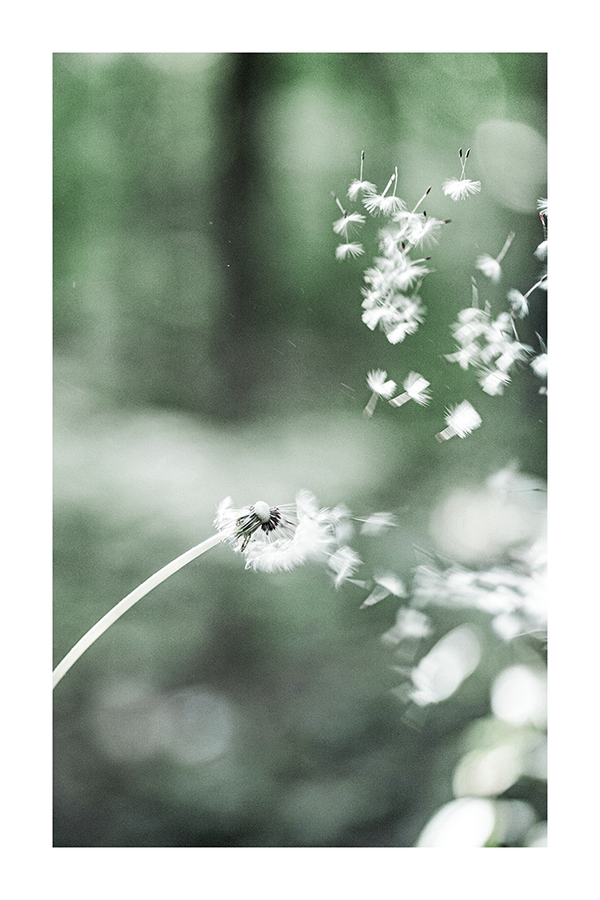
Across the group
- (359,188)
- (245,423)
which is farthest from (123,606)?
(359,188)

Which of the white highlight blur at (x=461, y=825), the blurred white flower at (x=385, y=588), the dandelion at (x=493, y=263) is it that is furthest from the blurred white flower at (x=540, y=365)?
the white highlight blur at (x=461, y=825)

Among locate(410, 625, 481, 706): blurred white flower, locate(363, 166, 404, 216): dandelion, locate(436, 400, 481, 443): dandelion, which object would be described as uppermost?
locate(363, 166, 404, 216): dandelion

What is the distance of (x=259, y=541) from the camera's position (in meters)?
0.82

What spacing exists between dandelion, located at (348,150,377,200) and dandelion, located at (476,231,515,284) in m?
0.21

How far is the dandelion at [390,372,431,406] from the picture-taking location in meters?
0.82

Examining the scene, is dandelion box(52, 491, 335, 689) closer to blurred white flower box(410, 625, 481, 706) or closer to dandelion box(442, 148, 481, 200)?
blurred white flower box(410, 625, 481, 706)

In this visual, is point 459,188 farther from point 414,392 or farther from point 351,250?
point 414,392

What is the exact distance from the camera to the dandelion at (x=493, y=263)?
0.82 meters

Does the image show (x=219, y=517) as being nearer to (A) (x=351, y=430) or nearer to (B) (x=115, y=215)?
(A) (x=351, y=430)

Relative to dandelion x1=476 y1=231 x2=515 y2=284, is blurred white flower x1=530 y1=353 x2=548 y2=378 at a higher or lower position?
lower

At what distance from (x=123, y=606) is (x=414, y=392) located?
578mm

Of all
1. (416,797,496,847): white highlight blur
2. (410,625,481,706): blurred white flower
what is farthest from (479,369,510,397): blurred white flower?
(416,797,496,847): white highlight blur
